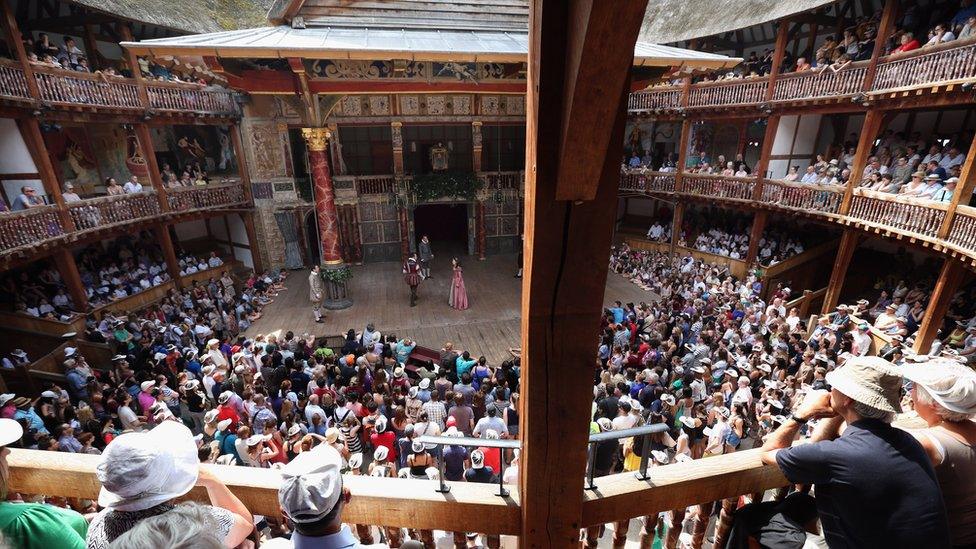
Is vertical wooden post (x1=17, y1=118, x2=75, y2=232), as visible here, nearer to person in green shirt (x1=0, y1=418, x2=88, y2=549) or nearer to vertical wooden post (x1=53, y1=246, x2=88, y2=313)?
vertical wooden post (x1=53, y1=246, x2=88, y2=313)

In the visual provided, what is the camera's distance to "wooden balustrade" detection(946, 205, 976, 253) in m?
8.45

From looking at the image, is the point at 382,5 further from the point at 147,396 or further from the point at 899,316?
the point at 899,316

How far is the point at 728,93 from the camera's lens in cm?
1384

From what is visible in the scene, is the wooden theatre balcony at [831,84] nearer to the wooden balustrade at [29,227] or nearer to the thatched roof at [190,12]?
the thatched roof at [190,12]

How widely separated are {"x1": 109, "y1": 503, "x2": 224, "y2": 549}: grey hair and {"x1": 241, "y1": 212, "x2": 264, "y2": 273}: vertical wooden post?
1614 cm

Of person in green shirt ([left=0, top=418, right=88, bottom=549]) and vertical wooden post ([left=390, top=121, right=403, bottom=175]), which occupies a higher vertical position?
vertical wooden post ([left=390, top=121, right=403, bottom=175])

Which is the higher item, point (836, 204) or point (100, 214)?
point (836, 204)

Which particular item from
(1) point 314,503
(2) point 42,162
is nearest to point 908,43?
(1) point 314,503

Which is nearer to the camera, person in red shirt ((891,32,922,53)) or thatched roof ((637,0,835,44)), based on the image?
person in red shirt ((891,32,922,53))

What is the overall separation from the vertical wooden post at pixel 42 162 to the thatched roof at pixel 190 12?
3.05 metres

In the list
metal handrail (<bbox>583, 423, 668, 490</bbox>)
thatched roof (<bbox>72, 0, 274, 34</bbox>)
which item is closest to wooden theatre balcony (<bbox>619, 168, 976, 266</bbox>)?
metal handrail (<bbox>583, 423, 668, 490</bbox>)

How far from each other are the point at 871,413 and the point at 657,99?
1617 centimetres

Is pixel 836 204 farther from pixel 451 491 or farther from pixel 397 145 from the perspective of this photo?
pixel 451 491

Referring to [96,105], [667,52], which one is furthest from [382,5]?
[96,105]
